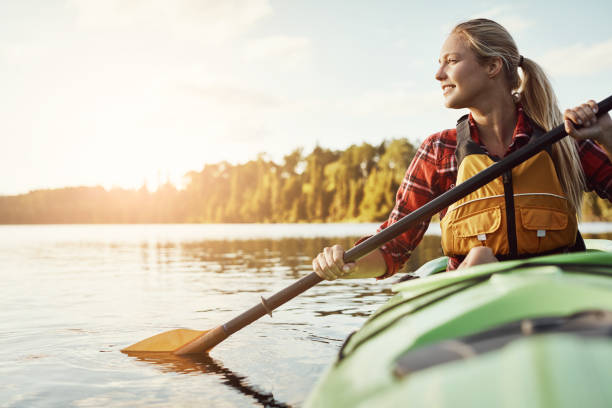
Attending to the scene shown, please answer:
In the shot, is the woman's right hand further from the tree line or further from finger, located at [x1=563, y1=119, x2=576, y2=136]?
the tree line

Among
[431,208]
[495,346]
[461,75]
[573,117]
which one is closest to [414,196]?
[431,208]

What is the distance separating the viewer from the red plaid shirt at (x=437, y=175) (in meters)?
2.48

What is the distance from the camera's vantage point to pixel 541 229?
2.31 m

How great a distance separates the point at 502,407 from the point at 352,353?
59cm

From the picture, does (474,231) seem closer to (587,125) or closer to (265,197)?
(587,125)

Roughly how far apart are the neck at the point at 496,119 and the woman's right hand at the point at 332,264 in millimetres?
916

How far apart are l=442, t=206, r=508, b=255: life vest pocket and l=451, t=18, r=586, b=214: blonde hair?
1.25 feet

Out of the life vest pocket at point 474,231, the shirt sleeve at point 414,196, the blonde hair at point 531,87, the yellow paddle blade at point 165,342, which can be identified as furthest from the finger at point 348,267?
the yellow paddle blade at point 165,342

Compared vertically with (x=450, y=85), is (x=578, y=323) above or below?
below

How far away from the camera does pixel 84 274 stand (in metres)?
10.3

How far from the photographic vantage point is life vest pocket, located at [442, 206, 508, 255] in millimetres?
2346

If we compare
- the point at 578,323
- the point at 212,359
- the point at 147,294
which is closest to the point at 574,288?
the point at 578,323

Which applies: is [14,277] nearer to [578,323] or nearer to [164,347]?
[164,347]

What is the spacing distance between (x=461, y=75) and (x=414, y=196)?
0.67 m
